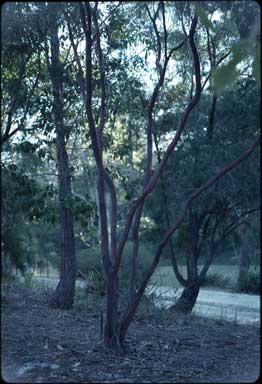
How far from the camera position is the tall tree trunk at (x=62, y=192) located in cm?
1195

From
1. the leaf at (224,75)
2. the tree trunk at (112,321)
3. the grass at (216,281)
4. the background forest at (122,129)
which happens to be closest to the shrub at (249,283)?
the grass at (216,281)

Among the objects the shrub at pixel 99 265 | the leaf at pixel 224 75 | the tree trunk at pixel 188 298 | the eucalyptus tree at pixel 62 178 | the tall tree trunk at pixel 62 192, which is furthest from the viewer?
the shrub at pixel 99 265

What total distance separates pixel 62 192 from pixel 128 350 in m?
4.12

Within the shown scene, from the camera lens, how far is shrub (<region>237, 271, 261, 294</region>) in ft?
87.6

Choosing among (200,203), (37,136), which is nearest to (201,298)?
(200,203)

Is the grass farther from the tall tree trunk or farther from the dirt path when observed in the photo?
the tall tree trunk

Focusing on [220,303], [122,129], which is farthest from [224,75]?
[220,303]

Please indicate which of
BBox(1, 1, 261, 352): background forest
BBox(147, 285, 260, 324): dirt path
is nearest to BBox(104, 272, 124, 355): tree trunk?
BBox(1, 1, 261, 352): background forest

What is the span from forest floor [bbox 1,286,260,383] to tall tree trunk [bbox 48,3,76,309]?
0.57 meters

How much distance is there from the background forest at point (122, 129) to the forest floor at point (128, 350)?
53cm

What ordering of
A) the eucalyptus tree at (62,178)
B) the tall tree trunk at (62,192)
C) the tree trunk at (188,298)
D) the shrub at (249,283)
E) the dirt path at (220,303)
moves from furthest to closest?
the shrub at (249,283) → the dirt path at (220,303) → the tree trunk at (188,298) → the tall tree trunk at (62,192) → the eucalyptus tree at (62,178)

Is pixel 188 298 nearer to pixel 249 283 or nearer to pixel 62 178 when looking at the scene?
pixel 62 178

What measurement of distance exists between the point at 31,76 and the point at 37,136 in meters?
1.28

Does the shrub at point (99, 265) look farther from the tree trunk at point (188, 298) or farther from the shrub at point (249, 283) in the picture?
the shrub at point (249, 283)
